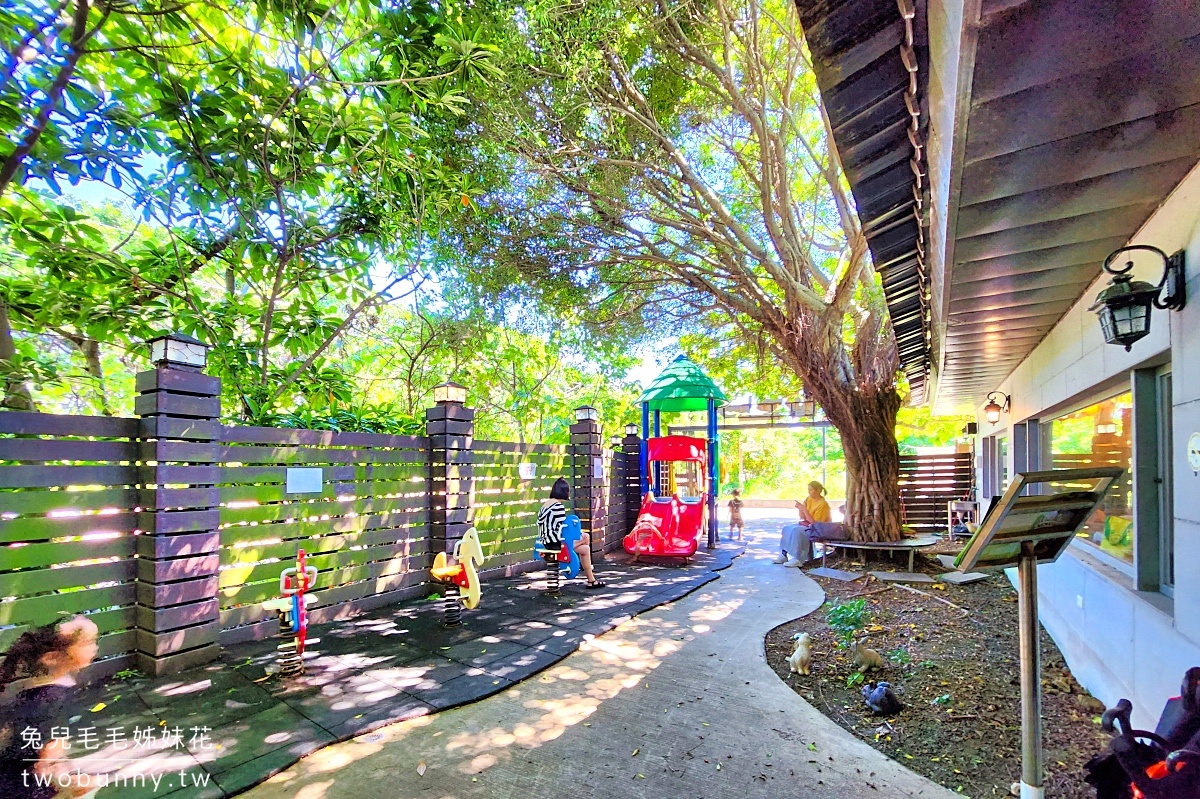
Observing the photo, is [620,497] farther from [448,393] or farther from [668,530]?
[448,393]

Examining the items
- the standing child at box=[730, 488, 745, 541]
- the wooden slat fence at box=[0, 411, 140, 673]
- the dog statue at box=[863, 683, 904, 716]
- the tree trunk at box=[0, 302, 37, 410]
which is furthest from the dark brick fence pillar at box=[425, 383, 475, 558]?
the standing child at box=[730, 488, 745, 541]

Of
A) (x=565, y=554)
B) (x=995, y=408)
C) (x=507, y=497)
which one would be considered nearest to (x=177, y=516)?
(x=565, y=554)

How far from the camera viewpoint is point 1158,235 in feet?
8.25

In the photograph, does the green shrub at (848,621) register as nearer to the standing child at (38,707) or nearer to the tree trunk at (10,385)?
the standing child at (38,707)

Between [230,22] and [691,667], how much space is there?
6.77 meters

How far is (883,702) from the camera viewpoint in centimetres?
334

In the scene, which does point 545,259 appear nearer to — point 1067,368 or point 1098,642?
point 1067,368

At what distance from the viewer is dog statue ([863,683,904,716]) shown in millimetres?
3328

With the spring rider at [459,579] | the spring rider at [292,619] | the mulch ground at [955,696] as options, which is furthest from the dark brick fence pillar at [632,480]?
the spring rider at [292,619]

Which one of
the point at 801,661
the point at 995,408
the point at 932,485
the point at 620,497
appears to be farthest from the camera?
the point at 932,485

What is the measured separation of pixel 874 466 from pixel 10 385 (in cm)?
1006

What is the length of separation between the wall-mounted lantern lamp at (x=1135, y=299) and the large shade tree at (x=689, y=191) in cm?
422

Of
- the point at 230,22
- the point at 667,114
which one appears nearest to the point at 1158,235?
the point at 667,114

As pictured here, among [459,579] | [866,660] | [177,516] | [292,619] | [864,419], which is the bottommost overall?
[866,660]
